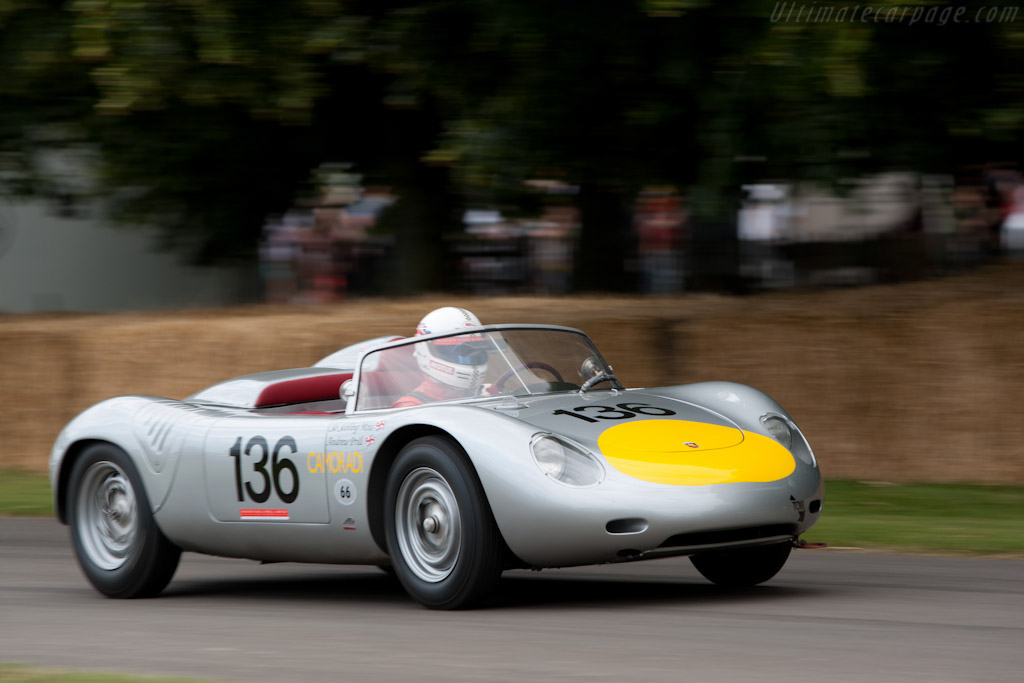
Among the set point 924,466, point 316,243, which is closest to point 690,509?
point 924,466

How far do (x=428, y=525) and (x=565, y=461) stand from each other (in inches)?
24.5

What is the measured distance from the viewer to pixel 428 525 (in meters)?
5.52

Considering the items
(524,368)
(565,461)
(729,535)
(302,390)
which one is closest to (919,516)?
(524,368)

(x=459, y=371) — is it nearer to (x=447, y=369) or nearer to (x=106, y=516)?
(x=447, y=369)

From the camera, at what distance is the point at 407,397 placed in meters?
6.07

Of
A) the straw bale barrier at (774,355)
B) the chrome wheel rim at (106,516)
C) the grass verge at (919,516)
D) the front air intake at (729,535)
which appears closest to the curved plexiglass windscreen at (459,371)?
the front air intake at (729,535)

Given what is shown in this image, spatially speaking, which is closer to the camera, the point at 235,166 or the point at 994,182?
the point at 994,182

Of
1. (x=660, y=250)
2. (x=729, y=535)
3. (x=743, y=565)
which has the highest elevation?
(x=660, y=250)

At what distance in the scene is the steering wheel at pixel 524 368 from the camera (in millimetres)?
6111

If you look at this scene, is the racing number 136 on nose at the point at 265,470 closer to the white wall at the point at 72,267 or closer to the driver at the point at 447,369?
the driver at the point at 447,369

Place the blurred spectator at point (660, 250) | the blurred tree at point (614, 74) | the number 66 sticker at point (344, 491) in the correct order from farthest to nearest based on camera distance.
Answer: the blurred spectator at point (660, 250) → the blurred tree at point (614, 74) → the number 66 sticker at point (344, 491)

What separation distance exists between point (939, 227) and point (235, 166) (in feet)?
21.6

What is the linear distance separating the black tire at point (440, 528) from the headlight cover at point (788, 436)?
52.1 inches

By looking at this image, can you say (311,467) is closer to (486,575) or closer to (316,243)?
(486,575)
